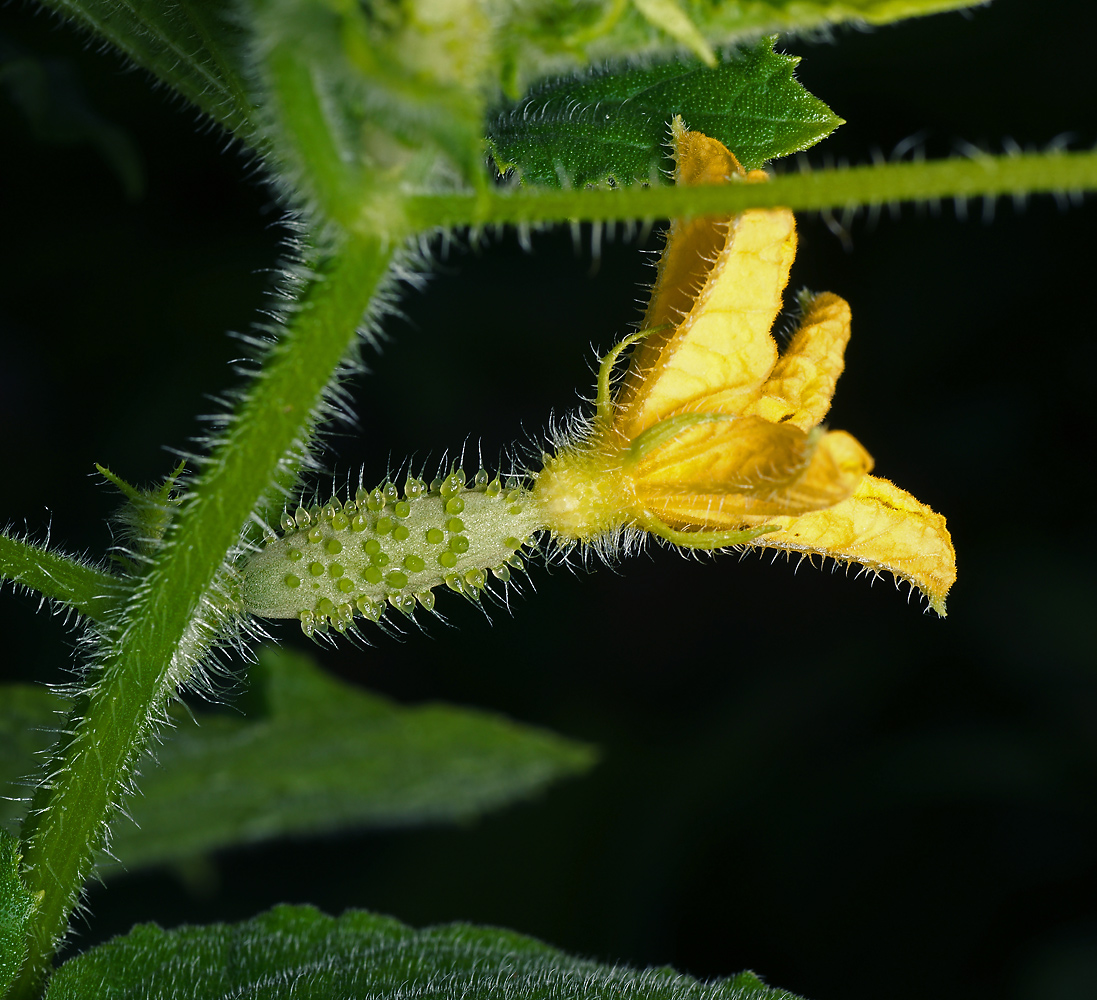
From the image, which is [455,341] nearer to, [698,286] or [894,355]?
[894,355]

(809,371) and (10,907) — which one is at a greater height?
(809,371)

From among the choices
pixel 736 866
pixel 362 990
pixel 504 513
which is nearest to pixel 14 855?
pixel 362 990

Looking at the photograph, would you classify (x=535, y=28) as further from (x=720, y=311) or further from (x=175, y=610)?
(x=175, y=610)

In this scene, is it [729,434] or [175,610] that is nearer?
[175,610]

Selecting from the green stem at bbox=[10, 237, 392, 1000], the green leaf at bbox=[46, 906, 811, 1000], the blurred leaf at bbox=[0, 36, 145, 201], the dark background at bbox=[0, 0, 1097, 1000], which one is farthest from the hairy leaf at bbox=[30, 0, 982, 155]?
the dark background at bbox=[0, 0, 1097, 1000]

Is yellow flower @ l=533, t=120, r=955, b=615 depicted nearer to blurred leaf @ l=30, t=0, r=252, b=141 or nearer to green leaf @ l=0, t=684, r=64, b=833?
blurred leaf @ l=30, t=0, r=252, b=141

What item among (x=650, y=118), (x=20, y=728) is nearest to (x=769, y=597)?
(x=20, y=728)
